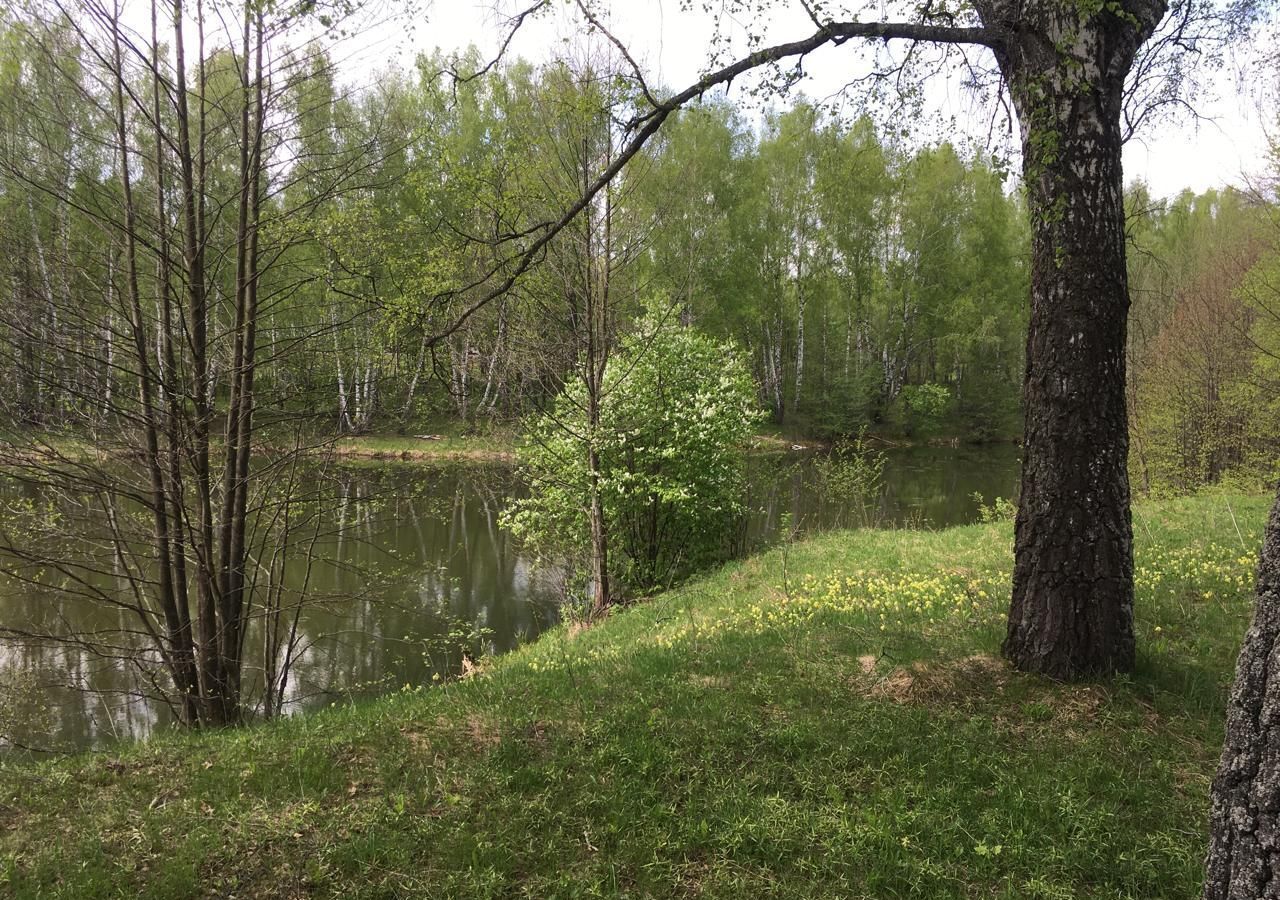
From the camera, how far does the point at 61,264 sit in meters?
5.40

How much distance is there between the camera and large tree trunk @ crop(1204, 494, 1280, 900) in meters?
1.43

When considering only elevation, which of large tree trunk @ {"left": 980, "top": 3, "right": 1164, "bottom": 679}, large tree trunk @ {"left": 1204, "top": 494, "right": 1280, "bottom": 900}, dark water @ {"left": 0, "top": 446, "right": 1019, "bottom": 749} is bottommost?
dark water @ {"left": 0, "top": 446, "right": 1019, "bottom": 749}

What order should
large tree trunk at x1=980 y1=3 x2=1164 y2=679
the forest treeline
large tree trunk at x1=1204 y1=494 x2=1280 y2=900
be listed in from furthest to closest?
the forest treeline, large tree trunk at x1=980 y1=3 x2=1164 y2=679, large tree trunk at x1=1204 y1=494 x2=1280 y2=900

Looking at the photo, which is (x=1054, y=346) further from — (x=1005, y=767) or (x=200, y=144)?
(x=200, y=144)

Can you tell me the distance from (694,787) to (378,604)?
4885mm

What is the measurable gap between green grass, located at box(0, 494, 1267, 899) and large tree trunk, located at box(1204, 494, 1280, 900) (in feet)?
3.73

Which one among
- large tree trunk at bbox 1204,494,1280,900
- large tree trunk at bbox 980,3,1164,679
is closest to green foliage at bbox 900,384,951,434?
large tree trunk at bbox 980,3,1164,679

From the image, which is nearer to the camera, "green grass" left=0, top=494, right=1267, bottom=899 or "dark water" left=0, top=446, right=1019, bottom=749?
"green grass" left=0, top=494, right=1267, bottom=899

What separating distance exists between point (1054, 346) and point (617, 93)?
10.1 feet

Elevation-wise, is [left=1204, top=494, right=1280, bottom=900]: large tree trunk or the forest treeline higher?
the forest treeline

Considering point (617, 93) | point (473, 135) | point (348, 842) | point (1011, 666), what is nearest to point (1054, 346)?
point (1011, 666)

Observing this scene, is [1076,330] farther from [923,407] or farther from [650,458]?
[923,407]

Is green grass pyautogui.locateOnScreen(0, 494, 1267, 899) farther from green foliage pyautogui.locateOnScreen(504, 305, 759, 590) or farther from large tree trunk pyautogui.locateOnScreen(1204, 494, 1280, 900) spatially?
green foliage pyautogui.locateOnScreen(504, 305, 759, 590)

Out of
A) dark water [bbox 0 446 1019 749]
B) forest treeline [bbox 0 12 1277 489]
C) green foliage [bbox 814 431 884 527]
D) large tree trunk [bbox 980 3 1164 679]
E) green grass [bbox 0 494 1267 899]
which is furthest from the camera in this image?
green foliage [bbox 814 431 884 527]
